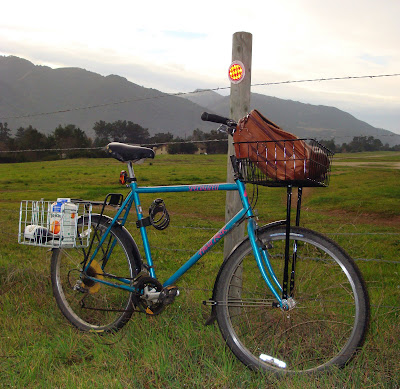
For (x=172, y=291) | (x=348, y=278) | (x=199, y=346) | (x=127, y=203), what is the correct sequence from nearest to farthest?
(x=348, y=278), (x=199, y=346), (x=172, y=291), (x=127, y=203)

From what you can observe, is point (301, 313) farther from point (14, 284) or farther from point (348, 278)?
point (14, 284)

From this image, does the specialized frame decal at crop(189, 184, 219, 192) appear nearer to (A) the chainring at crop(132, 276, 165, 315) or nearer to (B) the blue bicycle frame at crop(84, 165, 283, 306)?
(B) the blue bicycle frame at crop(84, 165, 283, 306)

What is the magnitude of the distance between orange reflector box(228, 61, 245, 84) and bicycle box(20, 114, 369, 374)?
704mm

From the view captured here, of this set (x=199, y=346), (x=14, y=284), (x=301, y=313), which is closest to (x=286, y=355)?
(x=301, y=313)

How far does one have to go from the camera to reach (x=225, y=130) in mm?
2721

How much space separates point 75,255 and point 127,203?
724 mm

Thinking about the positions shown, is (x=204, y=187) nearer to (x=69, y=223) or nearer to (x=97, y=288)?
(x=69, y=223)

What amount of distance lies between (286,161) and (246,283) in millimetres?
1396

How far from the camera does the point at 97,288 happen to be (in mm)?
3590

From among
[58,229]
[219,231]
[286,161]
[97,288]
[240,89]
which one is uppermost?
[240,89]

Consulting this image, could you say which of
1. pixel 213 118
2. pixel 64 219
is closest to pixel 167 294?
pixel 64 219

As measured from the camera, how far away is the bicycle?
257 cm

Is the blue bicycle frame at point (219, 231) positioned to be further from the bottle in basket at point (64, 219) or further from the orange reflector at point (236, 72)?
the orange reflector at point (236, 72)

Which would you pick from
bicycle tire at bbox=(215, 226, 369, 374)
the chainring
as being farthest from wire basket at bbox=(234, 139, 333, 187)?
the chainring
